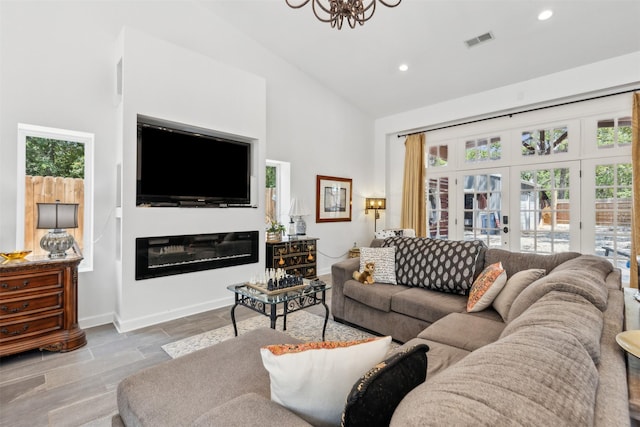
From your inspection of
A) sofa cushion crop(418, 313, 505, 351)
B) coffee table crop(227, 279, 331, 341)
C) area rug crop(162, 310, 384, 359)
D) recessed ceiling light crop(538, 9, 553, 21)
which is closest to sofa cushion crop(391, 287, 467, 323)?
sofa cushion crop(418, 313, 505, 351)

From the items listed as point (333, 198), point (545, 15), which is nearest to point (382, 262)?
point (333, 198)

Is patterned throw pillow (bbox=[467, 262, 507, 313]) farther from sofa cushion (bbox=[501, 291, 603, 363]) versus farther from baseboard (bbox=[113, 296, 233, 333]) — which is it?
baseboard (bbox=[113, 296, 233, 333])

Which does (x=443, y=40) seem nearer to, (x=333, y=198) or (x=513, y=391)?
(x=333, y=198)

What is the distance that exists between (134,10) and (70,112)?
1.38 metres

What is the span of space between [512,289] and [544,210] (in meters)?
3.26

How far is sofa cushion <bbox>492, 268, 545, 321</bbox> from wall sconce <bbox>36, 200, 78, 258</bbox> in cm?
349

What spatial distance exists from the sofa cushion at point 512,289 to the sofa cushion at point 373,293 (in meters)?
0.86

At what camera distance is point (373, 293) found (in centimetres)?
295

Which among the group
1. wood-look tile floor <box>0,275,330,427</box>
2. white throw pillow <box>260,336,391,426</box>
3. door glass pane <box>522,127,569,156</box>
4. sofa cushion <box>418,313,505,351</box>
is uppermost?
door glass pane <box>522,127,569,156</box>

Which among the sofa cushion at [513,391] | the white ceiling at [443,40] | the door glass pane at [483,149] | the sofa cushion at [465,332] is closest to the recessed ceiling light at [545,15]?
the white ceiling at [443,40]

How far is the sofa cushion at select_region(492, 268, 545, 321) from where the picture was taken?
7.29 feet

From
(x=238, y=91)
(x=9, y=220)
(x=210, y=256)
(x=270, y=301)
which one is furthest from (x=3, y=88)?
(x=270, y=301)

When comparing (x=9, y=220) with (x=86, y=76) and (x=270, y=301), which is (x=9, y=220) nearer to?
(x=86, y=76)

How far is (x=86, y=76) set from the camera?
3.26 m
